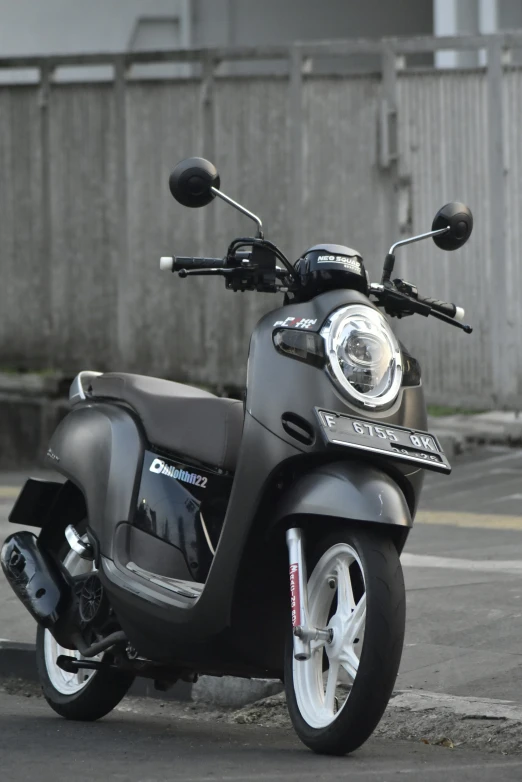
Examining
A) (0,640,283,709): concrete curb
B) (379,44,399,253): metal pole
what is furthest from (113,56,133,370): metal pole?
→ (0,640,283,709): concrete curb

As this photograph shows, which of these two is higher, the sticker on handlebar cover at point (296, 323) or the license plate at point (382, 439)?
the sticker on handlebar cover at point (296, 323)

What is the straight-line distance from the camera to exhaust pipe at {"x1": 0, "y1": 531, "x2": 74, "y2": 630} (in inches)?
193

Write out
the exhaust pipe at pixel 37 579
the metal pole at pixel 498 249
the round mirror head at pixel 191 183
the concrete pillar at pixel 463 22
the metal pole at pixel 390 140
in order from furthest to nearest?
the concrete pillar at pixel 463 22 → the metal pole at pixel 390 140 → the metal pole at pixel 498 249 → the exhaust pipe at pixel 37 579 → the round mirror head at pixel 191 183

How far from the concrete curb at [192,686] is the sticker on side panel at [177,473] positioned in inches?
39.1

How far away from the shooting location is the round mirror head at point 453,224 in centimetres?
483

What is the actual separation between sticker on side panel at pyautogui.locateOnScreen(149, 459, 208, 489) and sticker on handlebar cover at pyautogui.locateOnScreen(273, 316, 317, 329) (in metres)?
0.59

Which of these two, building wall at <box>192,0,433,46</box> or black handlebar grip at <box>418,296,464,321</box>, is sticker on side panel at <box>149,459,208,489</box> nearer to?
black handlebar grip at <box>418,296,464,321</box>

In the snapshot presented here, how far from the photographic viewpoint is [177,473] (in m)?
4.69

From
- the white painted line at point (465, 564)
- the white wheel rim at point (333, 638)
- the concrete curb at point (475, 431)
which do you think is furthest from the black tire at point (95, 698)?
the concrete curb at point (475, 431)

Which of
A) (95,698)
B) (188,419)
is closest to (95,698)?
(95,698)

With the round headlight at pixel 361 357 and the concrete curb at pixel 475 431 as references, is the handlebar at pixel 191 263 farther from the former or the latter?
the concrete curb at pixel 475 431

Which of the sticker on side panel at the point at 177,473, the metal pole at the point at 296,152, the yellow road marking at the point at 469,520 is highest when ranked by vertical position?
the metal pole at the point at 296,152

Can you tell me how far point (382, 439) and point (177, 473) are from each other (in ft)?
2.74

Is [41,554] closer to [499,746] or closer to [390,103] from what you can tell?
[499,746]
